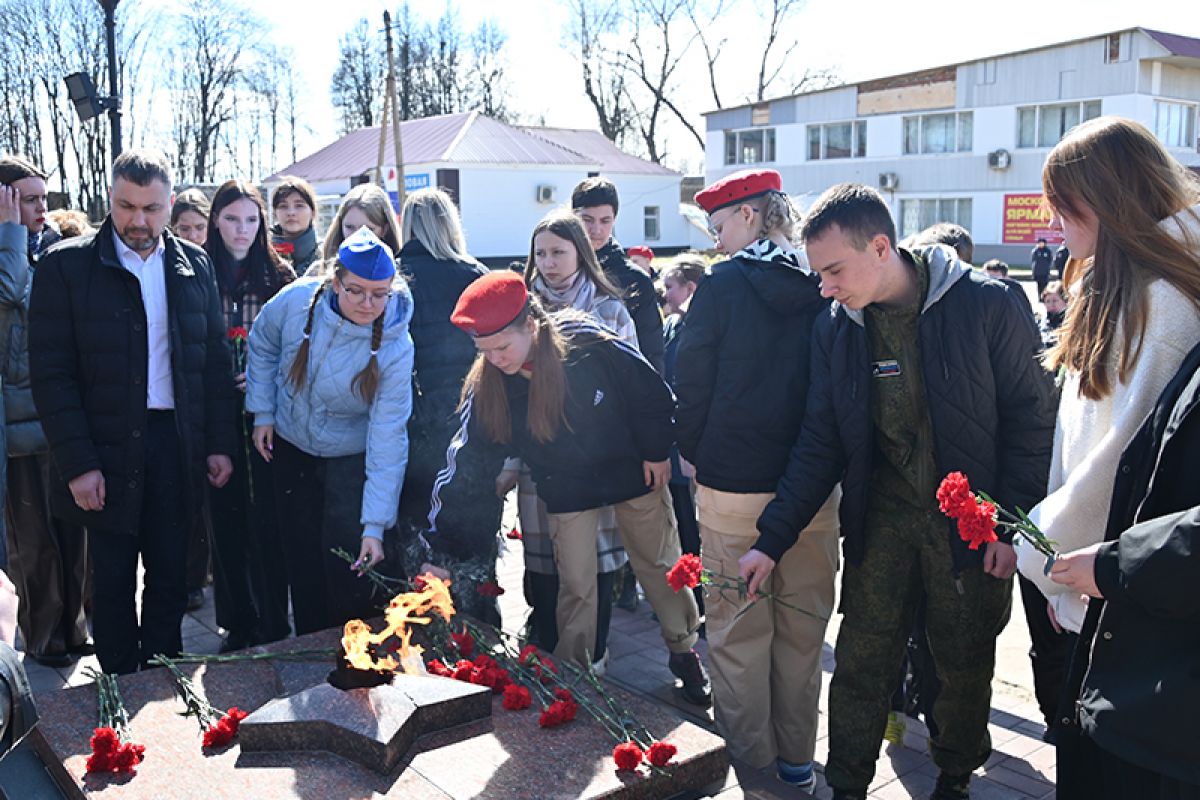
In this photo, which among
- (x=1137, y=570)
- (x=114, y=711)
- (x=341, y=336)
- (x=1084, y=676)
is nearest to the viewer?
(x=1137, y=570)

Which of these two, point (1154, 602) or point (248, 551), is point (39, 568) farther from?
point (1154, 602)

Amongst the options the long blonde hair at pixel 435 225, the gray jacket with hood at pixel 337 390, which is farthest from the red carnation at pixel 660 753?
the long blonde hair at pixel 435 225

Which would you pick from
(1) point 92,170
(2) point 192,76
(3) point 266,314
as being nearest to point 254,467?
(3) point 266,314

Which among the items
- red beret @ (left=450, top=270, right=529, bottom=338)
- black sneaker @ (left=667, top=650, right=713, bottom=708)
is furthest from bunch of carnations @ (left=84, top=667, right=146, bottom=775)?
black sneaker @ (left=667, top=650, right=713, bottom=708)

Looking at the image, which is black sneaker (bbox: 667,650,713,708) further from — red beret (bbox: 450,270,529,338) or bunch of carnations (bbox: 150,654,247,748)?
bunch of carnations (bbox: 150,654,247,748)

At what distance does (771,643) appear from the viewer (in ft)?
12.1

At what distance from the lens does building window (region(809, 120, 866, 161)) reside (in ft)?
120

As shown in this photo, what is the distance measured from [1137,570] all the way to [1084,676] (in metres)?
0.46

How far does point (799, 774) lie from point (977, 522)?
63.4 inches

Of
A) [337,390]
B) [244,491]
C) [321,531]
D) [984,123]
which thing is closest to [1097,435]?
[337,390]

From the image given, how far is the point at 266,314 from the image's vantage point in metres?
4.26

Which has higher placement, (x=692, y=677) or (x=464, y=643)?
(x=464, y=643)

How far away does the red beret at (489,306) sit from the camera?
3.67 metres

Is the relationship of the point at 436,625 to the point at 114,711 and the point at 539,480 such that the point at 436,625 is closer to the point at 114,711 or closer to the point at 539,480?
the point at 539,480
